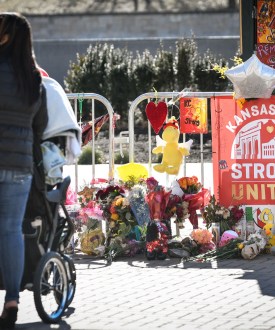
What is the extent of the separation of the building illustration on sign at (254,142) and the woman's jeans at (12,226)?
3.84m

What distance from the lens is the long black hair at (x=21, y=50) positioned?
663cm

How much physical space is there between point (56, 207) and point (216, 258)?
3.03m

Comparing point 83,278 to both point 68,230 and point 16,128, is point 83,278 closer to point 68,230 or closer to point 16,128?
point 68,230

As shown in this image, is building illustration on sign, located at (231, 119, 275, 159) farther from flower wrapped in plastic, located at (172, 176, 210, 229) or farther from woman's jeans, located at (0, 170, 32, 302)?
woman's jeans, located at (0, 170, 32, 302)

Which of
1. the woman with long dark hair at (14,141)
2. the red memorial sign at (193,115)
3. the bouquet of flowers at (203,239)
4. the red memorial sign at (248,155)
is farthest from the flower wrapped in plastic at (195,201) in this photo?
the woman with long dark hair at (14,141)

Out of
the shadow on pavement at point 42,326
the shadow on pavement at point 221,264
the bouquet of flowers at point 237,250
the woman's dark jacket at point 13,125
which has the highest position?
the woman's dark jacket at point 13,125

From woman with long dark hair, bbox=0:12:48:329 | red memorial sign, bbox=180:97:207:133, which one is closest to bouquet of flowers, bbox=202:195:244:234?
red memorial sign, bbox=180:97:207:133

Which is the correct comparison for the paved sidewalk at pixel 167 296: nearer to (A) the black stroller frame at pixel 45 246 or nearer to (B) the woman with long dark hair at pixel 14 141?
(A) the black stroller frame at pixel 45 246

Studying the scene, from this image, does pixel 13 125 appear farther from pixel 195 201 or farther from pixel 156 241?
pixel 195 201

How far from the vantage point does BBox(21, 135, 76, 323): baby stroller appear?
691 centimetres

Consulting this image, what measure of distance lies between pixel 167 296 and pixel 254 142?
8.84 feet

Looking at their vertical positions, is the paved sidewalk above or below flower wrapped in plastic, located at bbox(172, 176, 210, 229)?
below

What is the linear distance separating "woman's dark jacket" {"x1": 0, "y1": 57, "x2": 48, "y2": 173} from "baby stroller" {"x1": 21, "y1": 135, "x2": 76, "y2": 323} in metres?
0.24

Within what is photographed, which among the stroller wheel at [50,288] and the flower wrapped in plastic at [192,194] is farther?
the flower wrapped in plastic at [192,194]
